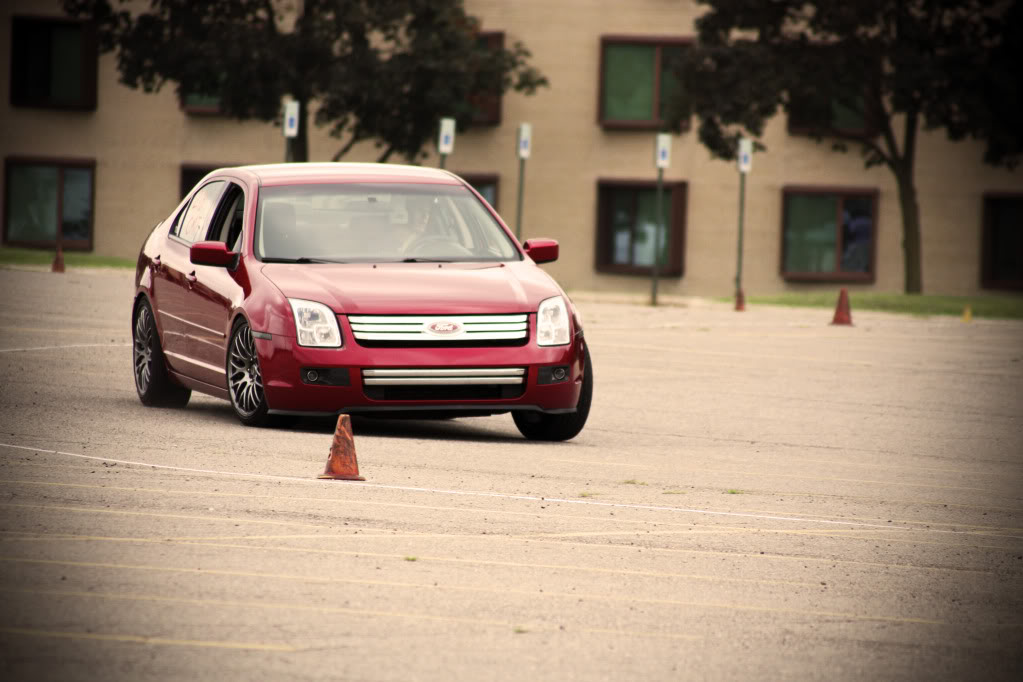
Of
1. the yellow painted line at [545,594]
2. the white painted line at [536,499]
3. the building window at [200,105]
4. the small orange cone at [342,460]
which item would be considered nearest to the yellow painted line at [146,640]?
the yellow painted line at [545,594]

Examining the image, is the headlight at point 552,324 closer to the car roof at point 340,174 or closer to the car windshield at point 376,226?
the car windshield at point 376,226

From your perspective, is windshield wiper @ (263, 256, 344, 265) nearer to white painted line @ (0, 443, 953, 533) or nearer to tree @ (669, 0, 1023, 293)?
white painted line @ (0, 443, 953, 533)

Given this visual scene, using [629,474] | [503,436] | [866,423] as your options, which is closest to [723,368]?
[866,423]

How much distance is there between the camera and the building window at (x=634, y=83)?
4241cm

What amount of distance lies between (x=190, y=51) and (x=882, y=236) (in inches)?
588

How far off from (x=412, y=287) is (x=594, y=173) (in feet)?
104

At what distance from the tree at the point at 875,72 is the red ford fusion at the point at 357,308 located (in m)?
23.2

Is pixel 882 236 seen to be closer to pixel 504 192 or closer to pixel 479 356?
pixel 504 192

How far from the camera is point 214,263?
1170 centimetres

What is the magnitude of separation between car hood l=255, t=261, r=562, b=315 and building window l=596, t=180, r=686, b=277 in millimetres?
30760

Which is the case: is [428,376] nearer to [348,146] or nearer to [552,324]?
[552,324]

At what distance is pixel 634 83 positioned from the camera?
140 ft

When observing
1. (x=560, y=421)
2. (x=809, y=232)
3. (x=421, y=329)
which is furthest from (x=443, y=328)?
(x=809, y=232)

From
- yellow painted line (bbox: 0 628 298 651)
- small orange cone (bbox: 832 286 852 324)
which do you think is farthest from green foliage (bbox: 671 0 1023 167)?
yellow painted line (bbox: 0 628 298 651)
